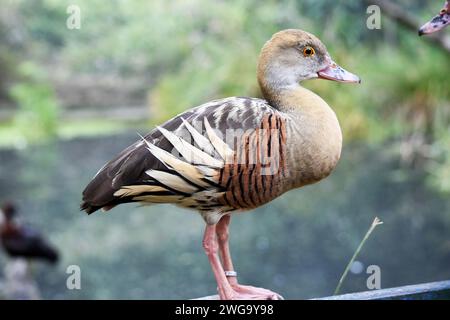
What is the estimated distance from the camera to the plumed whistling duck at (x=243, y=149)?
1.34 m

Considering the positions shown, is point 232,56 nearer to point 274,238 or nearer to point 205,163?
point 274,238

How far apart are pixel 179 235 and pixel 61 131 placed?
338 centimetres

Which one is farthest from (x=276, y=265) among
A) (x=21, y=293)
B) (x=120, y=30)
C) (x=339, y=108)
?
(x=120, y=30)

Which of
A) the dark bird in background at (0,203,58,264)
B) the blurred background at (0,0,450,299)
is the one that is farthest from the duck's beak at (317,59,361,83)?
the dark bird in background at (0,203,58,264)

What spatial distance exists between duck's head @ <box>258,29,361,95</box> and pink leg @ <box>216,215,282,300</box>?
0.35 m

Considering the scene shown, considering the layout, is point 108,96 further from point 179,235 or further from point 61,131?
point 179,235

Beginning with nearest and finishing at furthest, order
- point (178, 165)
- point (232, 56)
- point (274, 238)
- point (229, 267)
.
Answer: point (178, 165) < point (229, 267) < point (274, 238) < point (232, 56)

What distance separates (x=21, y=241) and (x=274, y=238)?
1897 mm

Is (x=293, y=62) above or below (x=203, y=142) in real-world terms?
above

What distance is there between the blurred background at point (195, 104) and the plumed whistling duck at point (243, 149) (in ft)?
8.16

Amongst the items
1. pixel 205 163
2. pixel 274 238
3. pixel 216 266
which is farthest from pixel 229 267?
pixel 274 238

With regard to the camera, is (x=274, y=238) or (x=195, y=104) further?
(x=195, y=104)

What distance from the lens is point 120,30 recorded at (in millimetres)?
8031

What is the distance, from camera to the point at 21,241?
4484 millimetres
